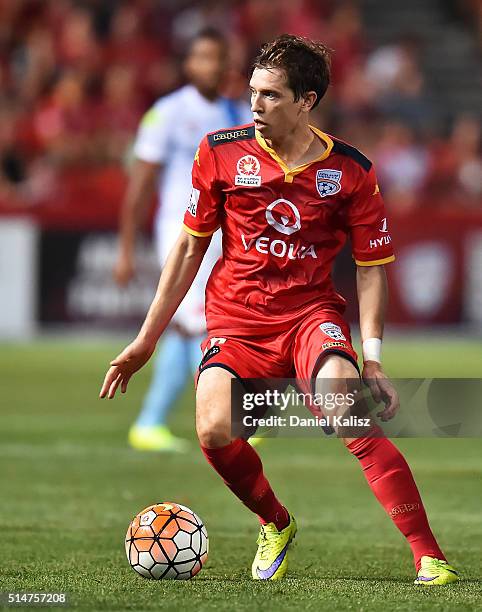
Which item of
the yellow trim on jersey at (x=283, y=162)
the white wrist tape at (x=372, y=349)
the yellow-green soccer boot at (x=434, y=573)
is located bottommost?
the yellow-green soccer boot at (x=434, y=573)

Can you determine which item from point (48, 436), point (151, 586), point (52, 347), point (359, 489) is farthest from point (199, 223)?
point (52, 347)

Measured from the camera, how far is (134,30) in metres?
19.1

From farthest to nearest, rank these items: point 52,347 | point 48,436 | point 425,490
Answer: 1. point 52,347
2. point 48,436
3. point 425,490

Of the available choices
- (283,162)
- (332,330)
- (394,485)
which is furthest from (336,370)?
(283,162)

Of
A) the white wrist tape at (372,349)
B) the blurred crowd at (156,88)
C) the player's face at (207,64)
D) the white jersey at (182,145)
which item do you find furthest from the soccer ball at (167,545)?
the blurred crowd at (156,88)

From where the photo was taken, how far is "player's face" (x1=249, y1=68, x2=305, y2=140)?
513 centimetres

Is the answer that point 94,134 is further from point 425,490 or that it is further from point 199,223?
point 199,223

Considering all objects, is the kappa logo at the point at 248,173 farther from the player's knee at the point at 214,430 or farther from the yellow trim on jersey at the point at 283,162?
the player's knee at the point at 214,430

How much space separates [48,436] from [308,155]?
474cm

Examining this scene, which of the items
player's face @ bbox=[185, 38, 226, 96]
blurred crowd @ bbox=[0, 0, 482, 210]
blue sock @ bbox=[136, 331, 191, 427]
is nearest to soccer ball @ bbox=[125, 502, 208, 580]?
blue sock @ bbox=[136, 331, 191, 427]

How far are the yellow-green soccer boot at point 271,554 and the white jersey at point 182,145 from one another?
138 inches

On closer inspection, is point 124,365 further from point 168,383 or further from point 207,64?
point 168,383

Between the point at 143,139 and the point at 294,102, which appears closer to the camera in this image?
the point at 294,102

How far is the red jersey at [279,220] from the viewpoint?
5.27 meters
